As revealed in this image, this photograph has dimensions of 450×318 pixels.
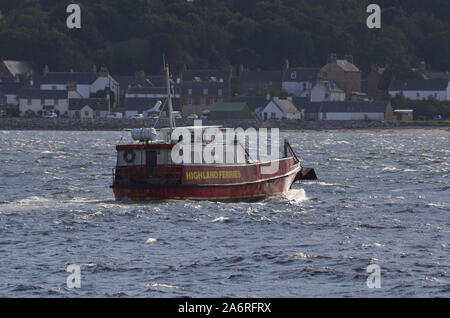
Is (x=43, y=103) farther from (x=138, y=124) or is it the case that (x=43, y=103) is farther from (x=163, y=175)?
(x=163, y=175)

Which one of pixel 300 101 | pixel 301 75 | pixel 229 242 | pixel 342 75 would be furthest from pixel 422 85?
pixel 229 242

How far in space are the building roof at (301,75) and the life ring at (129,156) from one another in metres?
154

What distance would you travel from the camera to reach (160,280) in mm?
26328

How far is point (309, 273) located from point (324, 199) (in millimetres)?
17809

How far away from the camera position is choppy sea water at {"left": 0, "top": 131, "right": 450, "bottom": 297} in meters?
25.9

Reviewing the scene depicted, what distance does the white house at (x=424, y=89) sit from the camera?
17762cm

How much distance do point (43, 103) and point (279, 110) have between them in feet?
142

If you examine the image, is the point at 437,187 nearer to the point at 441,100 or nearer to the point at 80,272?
the point at 80,272

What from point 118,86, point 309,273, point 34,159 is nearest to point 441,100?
point 118,86

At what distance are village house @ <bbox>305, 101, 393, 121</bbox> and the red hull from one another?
118939mm

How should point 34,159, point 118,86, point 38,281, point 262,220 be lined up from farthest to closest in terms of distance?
point 118,86 → point 34,159 → point 262,220 → point 38,281

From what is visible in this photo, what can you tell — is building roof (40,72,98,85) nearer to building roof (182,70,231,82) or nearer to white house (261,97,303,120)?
building roof (182,70,231,82)

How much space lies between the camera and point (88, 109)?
176 metres
